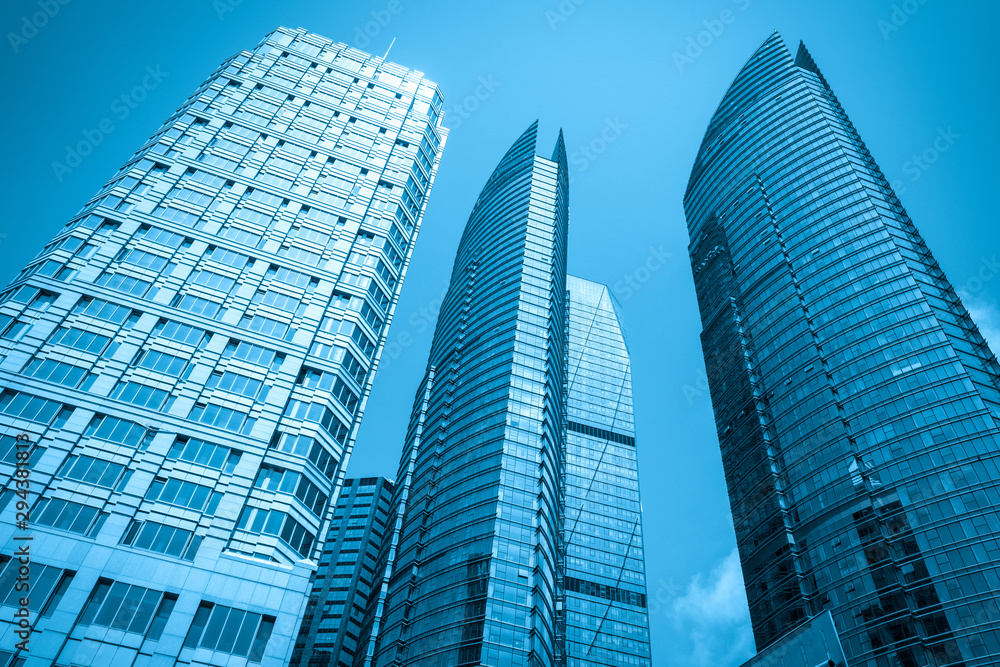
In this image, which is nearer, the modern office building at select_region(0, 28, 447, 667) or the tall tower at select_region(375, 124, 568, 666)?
the modern office building at select_region(0, 28, 447, 667)

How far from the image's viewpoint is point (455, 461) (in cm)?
10650

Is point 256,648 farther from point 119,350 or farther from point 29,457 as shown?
point 119,350

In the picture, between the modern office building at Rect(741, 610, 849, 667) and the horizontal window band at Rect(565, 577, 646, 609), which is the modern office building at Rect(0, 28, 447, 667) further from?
the horizontal window band at Rect(565, 577, 646, 609)

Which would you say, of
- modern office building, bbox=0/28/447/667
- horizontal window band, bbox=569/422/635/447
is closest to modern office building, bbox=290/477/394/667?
horizontal window band, bbox=569/422/635/447

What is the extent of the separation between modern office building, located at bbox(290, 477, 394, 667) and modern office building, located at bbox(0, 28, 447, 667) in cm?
6682

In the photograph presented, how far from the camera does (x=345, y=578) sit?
135250 millimetres

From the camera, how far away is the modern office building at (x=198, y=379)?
3584 centimetres

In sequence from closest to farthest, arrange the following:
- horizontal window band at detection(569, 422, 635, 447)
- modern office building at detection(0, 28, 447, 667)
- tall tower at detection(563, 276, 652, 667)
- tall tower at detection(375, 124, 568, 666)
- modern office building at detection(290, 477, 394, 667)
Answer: modern office building at detection(0, 28, 447, 667)
tall tower at detection(375, 124, 568, 666)
tall tower at detection(563, 276, 652, 667)
modern office building at detection(290, 477, 394, 667)
horizontal window band at detection(569, 422, 635, 447)

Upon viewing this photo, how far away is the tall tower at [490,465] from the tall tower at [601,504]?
11.6 m

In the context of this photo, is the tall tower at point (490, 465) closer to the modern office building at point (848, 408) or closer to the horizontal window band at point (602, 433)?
the horizontal window band at point (602, 433)

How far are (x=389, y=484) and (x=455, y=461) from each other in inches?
2139

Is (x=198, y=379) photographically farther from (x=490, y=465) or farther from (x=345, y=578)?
(x=345, y=578)

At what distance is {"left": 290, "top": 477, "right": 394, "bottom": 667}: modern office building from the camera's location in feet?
401

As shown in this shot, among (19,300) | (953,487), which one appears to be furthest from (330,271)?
(953,487)
